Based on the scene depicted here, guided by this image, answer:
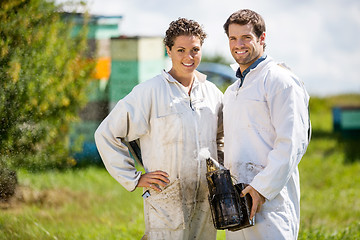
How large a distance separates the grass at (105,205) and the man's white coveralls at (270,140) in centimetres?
205

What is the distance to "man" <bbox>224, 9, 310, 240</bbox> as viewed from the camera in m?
2.82

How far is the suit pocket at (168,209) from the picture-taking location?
122 inches

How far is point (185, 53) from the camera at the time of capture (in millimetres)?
3139

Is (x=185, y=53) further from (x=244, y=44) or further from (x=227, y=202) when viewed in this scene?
(x=227, y=202)

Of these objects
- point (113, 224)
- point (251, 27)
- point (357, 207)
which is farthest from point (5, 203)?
point (357, 207)

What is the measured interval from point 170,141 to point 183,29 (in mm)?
752

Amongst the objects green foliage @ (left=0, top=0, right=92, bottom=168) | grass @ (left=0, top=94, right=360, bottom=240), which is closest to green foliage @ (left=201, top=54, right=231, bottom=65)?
grass @ (left=0, top=94, right=360, bottom=240)

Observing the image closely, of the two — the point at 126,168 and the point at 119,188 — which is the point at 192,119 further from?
the point at 119,188

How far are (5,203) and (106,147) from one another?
3196 mm

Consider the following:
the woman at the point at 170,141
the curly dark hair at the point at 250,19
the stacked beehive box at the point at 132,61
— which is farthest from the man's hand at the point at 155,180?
the stacked beehive box at the point at 132,61

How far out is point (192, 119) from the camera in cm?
313

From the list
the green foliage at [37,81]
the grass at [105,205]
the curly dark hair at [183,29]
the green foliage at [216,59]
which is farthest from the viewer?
the green foliage at [216,59]

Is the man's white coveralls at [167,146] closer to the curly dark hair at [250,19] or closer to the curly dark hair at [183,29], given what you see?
the curly dark hair at [183,29]

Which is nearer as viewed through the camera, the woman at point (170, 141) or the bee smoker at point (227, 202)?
the bee smoker at point (227, 202)
